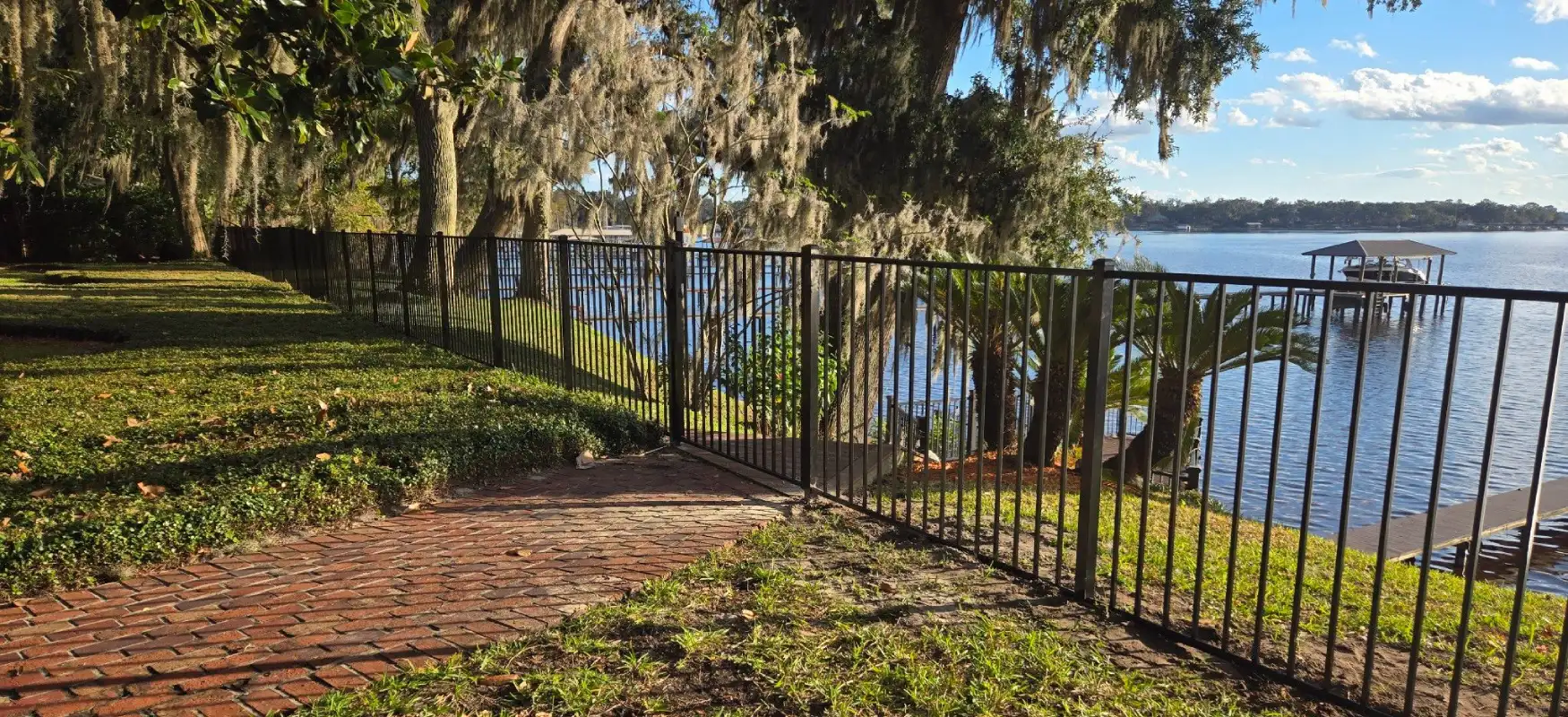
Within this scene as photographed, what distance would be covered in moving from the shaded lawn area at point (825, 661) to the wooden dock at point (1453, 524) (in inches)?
353

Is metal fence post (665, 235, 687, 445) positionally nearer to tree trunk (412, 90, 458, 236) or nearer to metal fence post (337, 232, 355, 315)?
metal fence post (337, 232, 355, 315)

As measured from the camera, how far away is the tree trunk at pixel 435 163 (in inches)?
664

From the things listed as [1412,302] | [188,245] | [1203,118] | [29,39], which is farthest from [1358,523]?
[188,245]

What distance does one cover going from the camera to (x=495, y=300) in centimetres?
899

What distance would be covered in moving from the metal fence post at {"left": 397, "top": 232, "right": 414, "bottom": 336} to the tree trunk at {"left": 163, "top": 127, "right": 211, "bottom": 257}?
12904mm

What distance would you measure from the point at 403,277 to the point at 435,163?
22.0 ft

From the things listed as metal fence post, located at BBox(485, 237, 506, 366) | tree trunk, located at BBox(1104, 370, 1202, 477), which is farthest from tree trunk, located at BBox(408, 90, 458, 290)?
tree trunk, located at BBox(1104, 370, 1202, 477)

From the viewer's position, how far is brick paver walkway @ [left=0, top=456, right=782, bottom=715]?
3246mm

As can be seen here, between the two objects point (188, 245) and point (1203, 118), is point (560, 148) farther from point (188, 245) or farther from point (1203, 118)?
point (188, 245)

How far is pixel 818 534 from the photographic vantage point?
4855 mm

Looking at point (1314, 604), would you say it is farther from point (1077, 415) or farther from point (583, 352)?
point (1077, 415)

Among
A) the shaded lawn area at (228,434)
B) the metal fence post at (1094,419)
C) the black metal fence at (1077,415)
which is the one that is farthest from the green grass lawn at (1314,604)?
the shaded lawn area at (228,434)

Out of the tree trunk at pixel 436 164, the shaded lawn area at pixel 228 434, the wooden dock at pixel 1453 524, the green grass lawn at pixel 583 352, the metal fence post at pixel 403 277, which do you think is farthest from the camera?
the tree trunk at pixel 436 164

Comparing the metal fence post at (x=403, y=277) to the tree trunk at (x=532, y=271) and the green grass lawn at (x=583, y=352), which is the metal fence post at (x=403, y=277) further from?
the tree trunk at (x=532, y=271)
